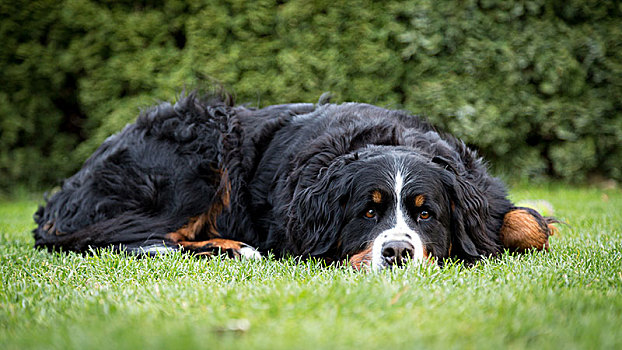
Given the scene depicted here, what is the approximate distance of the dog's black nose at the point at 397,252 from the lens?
8.68 feet

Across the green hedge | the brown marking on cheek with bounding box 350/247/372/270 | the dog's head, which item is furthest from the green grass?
the green hedge

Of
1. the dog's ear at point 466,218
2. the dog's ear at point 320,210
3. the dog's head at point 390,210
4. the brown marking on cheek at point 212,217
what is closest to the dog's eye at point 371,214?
the dog's head at point 390,210

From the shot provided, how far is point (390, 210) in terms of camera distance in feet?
9.60

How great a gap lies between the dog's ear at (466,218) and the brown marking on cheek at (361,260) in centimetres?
58

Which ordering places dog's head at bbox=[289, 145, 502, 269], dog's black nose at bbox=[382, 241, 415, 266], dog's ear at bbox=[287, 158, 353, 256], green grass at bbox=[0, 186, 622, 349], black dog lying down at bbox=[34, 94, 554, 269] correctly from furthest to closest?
dog's ear at bbox=[287, 158, 353, 256]
black dog lying down at bbox=[34, 94, 554, 269]
dog's head at bbox=[289, 145, 502, 269]
dog's black nose at bbox=[382, 241, 415, 266]
green grass at bbox=[0, 186, 622, 349]

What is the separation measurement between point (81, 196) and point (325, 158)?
1.71 metres

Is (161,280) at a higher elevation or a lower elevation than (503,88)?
lower

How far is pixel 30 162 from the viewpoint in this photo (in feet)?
23.5

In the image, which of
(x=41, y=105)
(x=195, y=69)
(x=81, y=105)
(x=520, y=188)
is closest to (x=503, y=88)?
(x=520, y=188)

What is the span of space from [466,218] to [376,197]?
0.57 meters

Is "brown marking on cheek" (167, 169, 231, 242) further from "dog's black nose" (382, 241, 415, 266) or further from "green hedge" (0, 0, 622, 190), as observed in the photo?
"green hedge" (0, 0, 622, 190)

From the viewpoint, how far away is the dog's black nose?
2647 mm

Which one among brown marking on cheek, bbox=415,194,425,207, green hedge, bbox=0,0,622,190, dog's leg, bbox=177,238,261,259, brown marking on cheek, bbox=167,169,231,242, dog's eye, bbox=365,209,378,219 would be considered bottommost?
dog's leg, bbox=177,238,261,259

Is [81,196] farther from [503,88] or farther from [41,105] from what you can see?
[503,88]
